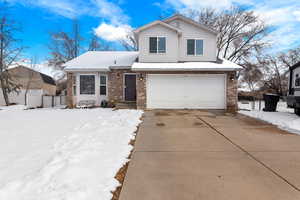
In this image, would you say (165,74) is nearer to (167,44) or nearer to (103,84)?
(167,44)

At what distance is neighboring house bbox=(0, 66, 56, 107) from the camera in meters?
15.9

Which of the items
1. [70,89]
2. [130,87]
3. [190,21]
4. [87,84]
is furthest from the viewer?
[70,89]

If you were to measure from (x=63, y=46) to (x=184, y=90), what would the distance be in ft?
70.6

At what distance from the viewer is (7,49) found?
17.0m

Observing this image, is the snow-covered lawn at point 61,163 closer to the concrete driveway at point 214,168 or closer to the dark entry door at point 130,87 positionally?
the concrete driveway at point 214,168

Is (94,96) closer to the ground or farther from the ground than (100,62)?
closer to the ground

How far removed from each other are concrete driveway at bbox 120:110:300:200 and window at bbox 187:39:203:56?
8719 mm

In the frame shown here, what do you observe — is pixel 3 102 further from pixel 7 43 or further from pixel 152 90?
pixel 152 90

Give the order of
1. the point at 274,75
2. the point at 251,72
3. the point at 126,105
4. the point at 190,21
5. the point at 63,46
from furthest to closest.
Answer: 1. the point at 274,75
2. the point at 63,46
3. the point at 251,72
4. the point at 190,21
5. the point at 126,105

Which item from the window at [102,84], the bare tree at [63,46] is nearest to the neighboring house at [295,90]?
the window at [102,84]

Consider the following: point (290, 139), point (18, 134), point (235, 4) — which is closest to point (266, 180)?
point (290, 139)

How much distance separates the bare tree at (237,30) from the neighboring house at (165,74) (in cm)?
1260

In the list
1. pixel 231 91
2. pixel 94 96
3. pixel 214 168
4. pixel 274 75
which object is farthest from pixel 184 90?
pixel 274 75

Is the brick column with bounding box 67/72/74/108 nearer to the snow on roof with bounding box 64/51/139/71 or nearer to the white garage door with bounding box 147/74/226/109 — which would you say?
the snow on roof with bounding box 64/51/139/71
